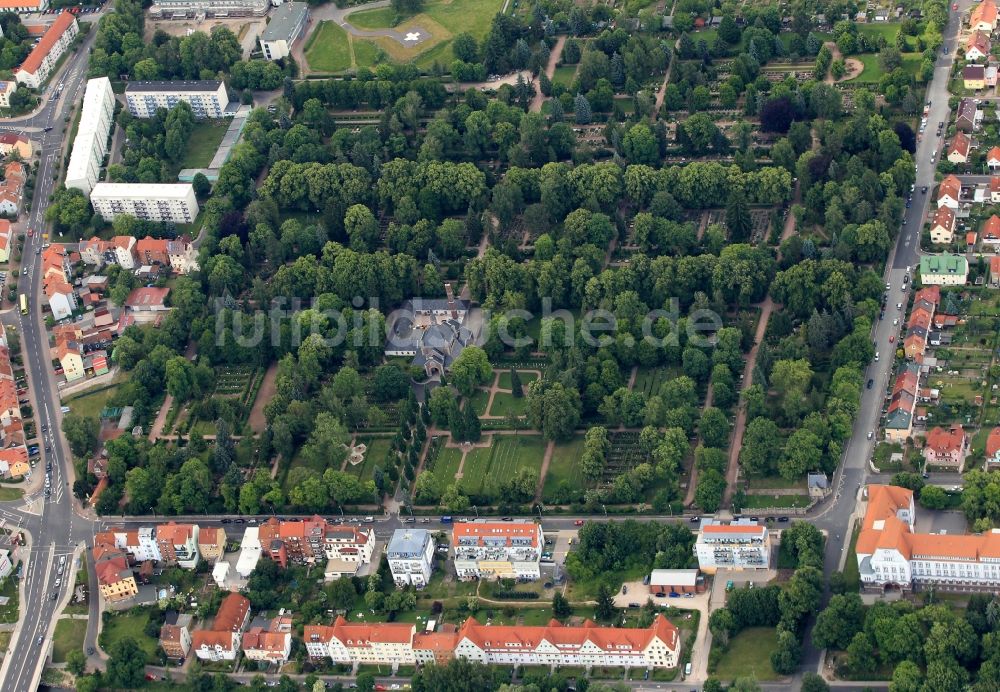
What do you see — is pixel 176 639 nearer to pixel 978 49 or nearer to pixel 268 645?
pixel 268 645

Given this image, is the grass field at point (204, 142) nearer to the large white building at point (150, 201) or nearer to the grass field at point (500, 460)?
the large white building at point (150, 201)

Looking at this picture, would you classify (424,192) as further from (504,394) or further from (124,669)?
(124,669)

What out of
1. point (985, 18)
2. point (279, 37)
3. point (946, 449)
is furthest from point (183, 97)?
point (946, 449)

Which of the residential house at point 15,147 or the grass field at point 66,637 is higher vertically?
the residential house at point 15,147

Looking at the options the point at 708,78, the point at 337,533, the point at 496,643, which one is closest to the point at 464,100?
the point at 708,78

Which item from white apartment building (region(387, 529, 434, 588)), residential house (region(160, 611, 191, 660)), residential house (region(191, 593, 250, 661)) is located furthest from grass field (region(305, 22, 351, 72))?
residential house (region(160, 611, 191, 660))

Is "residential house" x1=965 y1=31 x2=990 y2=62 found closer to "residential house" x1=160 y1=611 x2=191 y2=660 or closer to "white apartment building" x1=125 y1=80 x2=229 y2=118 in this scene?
"white apartment building" x1=125 y1=80 x2=229 y2=118

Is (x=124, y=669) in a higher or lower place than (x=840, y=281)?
lower

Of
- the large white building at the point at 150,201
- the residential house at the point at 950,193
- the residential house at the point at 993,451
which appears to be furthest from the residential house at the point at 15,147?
the residential house at the point at 993,451
